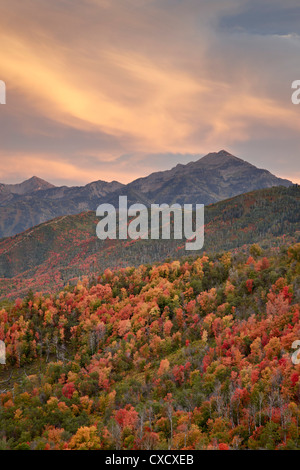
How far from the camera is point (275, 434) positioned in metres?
73.1

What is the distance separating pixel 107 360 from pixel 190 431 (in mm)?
74678

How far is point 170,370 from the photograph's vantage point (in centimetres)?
12762

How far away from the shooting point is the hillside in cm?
8362

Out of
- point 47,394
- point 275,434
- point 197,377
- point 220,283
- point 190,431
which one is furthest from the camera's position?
point 220,283

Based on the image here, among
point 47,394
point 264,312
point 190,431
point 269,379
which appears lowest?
point 47,394

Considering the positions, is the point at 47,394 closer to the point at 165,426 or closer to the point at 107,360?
the point at 107,360

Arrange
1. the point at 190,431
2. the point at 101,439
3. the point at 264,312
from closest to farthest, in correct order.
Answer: the point at 190,431, the point at 101,439, the point at 264,312

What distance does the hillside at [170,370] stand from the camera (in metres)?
83.6

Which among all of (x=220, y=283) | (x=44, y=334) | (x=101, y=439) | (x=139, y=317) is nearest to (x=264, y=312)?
(x=220, y=283)

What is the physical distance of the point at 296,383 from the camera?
299ft

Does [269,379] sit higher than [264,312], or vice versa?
[264,312]

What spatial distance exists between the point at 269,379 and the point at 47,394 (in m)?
86.2
